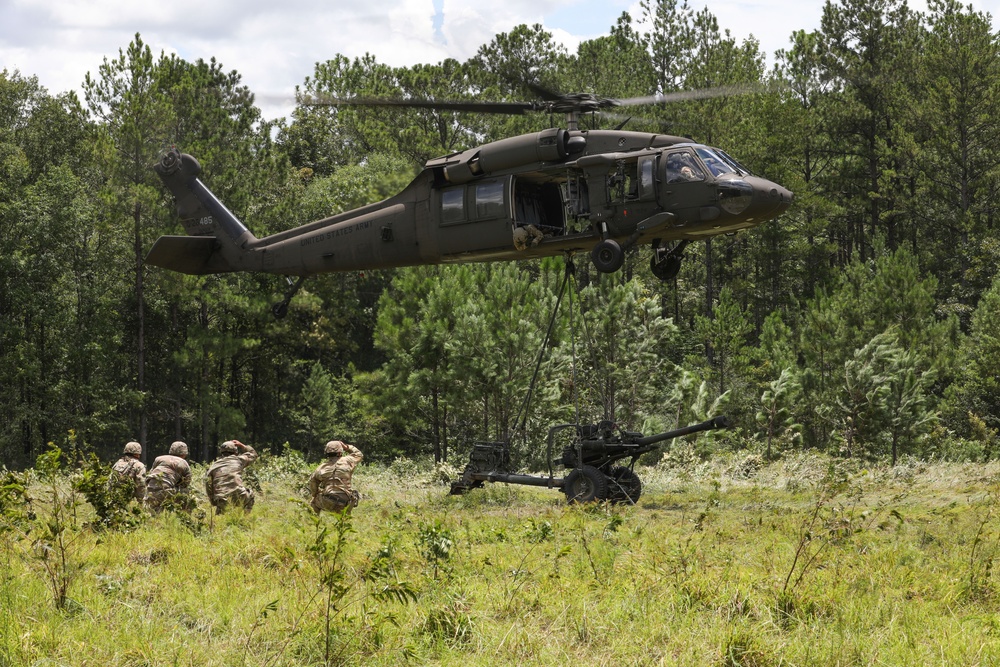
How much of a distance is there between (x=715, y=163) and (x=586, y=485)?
452 cm

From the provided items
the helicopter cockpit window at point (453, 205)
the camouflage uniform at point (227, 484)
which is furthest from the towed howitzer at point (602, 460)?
the camouflage uniform at point (227, 484)

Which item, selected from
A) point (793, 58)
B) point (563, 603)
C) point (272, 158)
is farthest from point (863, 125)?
point (563, 603)

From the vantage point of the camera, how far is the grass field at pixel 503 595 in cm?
568

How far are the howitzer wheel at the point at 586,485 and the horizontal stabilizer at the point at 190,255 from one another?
820cm

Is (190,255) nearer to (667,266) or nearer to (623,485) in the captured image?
(667,266)

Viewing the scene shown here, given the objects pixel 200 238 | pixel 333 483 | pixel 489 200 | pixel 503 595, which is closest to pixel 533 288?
pixel 200 238

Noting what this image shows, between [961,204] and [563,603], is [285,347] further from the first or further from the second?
[563,603]

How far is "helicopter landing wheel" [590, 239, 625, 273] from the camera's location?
502 inches

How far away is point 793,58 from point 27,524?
42.3 metres

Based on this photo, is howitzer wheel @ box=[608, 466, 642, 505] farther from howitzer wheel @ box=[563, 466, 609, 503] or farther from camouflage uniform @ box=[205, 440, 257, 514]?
camouflage uniform @ box=[205, 440, 257, 514]

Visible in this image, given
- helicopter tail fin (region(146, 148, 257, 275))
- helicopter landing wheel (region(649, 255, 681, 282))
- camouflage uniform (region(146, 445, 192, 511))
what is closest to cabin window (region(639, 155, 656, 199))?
helicopter landing wheel (region(649, 255, 681, 282))

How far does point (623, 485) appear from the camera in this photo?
13.1m

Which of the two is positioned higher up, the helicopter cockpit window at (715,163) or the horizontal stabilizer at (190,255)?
the helicopter cockpit window at (715,163)

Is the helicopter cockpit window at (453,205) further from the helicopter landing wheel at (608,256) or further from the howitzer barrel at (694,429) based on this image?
the howitzer barrel at (694,429)
